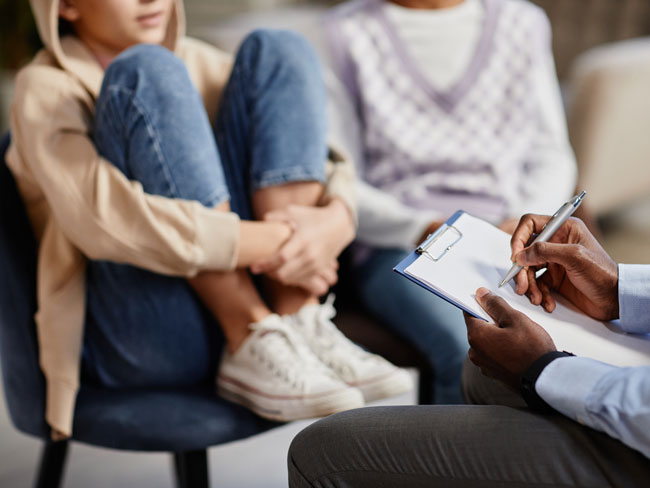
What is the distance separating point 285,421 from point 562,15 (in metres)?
1.89

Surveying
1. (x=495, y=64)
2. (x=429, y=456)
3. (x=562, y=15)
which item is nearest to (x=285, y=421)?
(x=429, y=456)

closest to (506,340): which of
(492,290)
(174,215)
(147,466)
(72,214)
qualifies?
(492,290)

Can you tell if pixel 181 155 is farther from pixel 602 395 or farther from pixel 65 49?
pixel 602 395

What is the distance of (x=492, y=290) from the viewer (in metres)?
0.67

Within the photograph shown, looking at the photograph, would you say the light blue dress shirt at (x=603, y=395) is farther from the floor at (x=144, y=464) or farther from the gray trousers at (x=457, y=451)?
the floor at (x=144, y=464)

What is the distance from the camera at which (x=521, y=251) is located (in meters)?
0.68

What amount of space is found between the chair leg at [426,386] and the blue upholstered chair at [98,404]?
261 mm

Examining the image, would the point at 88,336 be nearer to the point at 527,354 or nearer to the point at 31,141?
the point at 31,141

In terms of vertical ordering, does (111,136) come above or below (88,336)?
above

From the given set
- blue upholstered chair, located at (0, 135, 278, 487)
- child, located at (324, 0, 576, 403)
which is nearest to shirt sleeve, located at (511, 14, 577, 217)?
child, located at (324, 0, 576, 403)

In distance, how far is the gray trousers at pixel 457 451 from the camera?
0.59 m

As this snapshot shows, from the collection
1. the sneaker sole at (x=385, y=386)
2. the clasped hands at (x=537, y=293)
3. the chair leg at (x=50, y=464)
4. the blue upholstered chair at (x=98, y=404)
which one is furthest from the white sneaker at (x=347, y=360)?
the chair leg at (x=50, y=464)

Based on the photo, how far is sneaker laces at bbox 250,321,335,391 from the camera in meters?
0.88

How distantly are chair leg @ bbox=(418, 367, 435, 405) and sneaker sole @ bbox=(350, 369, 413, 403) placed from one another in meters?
0.17
